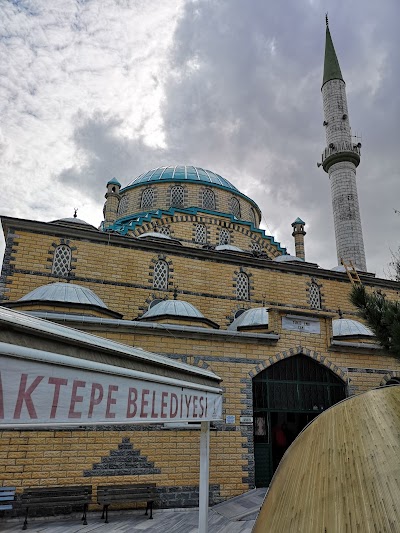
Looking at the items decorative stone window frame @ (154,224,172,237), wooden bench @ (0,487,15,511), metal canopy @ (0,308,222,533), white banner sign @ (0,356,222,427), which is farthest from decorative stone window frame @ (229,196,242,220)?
white banner sign @ (0,356,222,427)

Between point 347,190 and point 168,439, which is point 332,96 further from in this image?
point 168,439

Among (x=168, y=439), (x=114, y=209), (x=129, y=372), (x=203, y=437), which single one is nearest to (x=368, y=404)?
(x=129, y=372)

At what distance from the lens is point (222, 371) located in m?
9.99

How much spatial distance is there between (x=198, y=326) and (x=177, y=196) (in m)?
13.1

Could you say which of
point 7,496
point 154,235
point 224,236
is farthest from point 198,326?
point 224,236

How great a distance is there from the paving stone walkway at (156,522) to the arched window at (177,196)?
18.0m

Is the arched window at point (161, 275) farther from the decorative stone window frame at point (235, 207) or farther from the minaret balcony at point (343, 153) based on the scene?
the minaret balcony at point (343, 153)

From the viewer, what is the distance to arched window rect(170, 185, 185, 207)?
23875mm

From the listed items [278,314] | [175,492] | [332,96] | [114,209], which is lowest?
[175,492]

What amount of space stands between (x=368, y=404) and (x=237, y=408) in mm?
8449

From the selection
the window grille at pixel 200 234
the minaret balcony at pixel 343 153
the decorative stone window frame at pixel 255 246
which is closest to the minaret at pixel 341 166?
the minaret balcony at pixel 343 153

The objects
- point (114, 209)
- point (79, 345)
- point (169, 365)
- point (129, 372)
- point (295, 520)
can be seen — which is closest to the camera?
point (295, 520)

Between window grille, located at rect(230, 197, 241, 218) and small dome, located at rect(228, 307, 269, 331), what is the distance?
1142 cm

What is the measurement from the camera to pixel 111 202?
76.1ft
